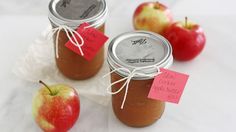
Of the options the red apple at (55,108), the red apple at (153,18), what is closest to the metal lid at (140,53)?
the red apple at (55,108)

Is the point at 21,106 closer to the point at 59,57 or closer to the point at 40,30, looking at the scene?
the point at 59,57

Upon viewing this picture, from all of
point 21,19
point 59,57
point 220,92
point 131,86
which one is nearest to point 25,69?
point 59,57

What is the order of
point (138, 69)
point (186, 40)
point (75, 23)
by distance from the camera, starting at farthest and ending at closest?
point (186, 40) → point (75, 23) → point (138, 69)

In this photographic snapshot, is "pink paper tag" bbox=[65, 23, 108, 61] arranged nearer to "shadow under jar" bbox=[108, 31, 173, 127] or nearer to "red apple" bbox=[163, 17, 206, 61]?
"shadow under jar" bbox=[108, 31, 173, 127]

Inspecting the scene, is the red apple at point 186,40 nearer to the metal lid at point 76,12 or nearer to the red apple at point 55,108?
the metal lid at point 76,12

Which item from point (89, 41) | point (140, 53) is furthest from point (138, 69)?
point (89, 41)

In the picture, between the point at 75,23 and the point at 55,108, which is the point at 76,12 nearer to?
the point at 75,23

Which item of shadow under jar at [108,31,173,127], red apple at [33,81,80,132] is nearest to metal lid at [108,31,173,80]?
shadow under jar at [108,31,173,127]
